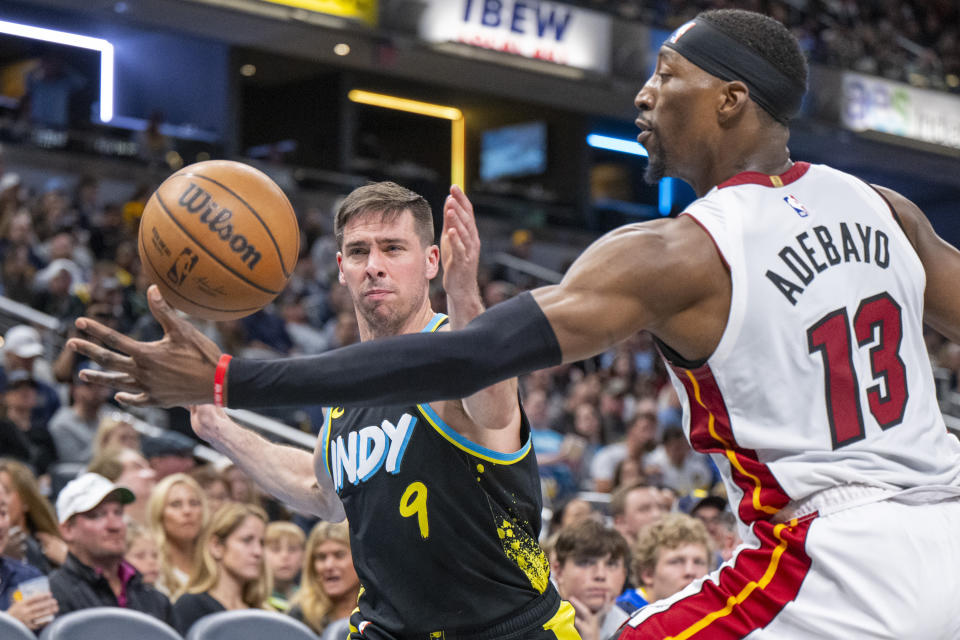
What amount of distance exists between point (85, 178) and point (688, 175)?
1267 cm

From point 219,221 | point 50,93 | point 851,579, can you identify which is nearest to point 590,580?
point 219,221

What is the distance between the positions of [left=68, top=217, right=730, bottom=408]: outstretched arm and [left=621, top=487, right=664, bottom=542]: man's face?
4661 mm

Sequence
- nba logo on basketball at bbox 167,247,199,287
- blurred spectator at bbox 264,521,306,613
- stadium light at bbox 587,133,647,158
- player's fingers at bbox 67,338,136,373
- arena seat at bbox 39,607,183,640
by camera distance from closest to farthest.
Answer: player's fingers at bbox 67,338,136,373
nba logo on basketball at bbox 167,247,199,287
arena seat at bbox 39,607,183,640
blurred spectator at bbox 264,521,306,613
stadium light at bbox 587,133,647,158

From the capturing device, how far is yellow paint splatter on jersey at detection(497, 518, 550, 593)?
348 centimetres

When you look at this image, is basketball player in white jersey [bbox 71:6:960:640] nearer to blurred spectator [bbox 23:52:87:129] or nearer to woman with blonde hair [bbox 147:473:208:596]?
woman with blonde hair [bbox 147:473:208:596]

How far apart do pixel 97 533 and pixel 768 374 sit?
418 cm

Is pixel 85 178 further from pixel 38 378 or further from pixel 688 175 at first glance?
pixel 688 175

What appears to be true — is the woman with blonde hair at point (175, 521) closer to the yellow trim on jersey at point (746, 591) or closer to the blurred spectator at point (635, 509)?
the blurred spectator at point (635, 509)

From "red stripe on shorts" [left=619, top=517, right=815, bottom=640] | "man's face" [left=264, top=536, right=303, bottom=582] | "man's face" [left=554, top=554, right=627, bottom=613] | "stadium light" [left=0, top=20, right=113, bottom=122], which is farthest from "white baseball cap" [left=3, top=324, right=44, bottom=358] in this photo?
"stadium light" [left=0, top=20, right=113, bottom=122]

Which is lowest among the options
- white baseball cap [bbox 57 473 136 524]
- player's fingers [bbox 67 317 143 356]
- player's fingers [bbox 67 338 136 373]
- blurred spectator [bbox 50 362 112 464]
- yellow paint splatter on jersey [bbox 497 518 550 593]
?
blurred spectator [bbox 50 362 112 464]

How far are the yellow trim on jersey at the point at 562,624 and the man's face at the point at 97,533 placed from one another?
9.59 feet

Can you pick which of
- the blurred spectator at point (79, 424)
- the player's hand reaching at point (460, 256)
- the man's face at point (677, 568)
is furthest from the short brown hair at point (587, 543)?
the blurred spectator at point (79, 424)

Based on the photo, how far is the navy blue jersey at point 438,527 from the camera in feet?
11.3

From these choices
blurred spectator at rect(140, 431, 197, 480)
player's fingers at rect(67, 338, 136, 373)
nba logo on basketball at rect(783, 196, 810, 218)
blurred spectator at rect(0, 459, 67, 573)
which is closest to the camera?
player's fingers at rect(67, 338, 136, 373)
